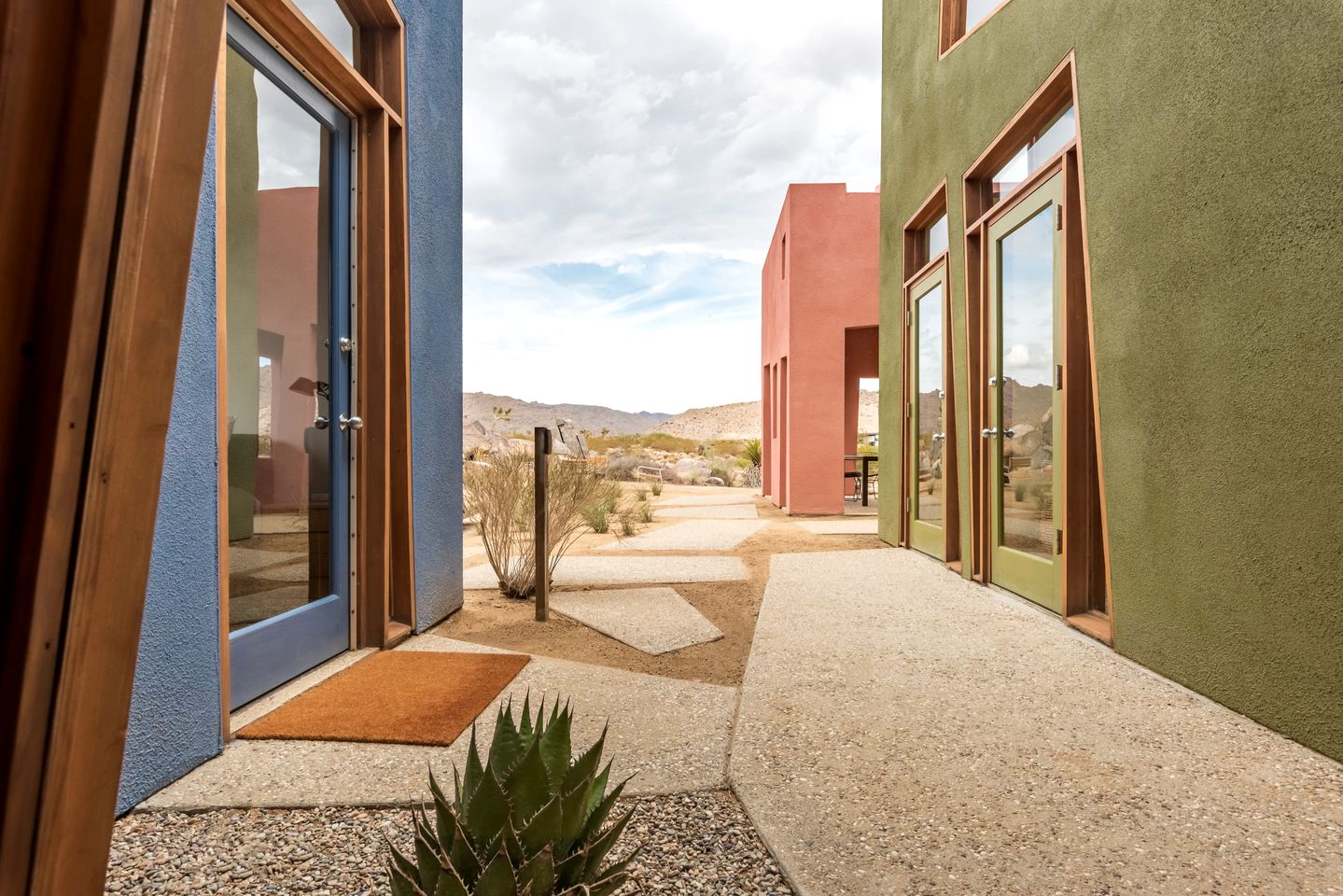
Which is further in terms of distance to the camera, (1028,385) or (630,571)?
(630,571)

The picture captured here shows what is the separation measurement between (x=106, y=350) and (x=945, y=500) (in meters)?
5.25

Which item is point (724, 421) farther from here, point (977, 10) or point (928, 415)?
point (977, 10)

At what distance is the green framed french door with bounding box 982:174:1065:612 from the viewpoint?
3705 millimetres

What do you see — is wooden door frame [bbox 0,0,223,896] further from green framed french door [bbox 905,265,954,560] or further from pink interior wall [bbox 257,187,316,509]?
green framed french door [bbox 905,265,954,560]

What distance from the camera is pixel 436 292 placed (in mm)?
3709

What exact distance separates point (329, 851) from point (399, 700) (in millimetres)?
916

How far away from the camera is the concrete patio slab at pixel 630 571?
16.6ft

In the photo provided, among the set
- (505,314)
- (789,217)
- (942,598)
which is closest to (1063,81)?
(942,598)

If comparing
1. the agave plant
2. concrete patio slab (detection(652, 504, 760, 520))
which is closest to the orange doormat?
the agave plant

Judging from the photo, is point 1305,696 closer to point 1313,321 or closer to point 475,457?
point 1313,321

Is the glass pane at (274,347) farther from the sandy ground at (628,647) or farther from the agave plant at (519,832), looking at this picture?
the agave plant at (519,832)

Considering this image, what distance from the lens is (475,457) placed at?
534cm

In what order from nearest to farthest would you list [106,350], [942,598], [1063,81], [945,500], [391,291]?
[106,350] < [391,291] < [1063,81] < [942,598] < [945,500]

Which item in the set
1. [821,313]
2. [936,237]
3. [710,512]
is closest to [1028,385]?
[936,237]
